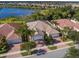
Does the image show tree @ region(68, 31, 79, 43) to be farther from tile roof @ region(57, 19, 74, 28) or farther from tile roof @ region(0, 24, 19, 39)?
tile roof @ region(0, 24, 19, 39)

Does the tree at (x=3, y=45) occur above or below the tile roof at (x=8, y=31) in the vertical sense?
below

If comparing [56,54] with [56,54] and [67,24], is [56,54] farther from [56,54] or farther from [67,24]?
[67,24]

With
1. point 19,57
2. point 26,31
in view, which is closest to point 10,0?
point 26,31

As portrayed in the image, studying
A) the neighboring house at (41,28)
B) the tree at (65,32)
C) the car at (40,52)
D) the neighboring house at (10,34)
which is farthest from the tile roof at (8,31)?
the tree at (65,32)

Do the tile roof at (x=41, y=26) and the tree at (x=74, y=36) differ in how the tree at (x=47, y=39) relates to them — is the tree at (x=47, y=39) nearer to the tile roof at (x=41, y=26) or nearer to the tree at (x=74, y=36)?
the tile roof at (x=41, y=26)

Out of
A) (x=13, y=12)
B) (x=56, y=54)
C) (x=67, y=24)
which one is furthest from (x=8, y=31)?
(x=67, y=24)

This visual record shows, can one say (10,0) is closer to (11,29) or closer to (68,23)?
(11,29)
